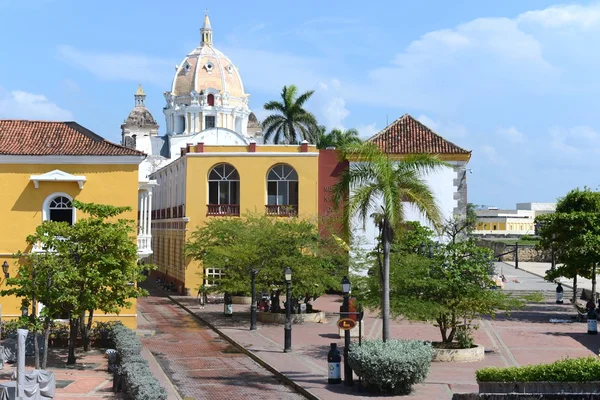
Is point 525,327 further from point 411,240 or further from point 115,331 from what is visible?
point 115,331

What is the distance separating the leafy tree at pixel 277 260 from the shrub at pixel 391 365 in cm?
1236

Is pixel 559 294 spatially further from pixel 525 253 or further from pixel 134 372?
pixel 525 253

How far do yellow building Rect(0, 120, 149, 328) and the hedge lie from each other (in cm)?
598

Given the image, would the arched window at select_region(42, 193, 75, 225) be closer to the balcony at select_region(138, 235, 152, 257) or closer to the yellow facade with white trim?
the yellow facade with white trim

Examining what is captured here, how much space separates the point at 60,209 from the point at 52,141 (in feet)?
7.99

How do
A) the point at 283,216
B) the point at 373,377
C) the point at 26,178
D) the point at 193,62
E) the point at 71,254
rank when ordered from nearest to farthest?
the point at 373,377
the point at 71,254
the point at 26,178
the point at 283,216
the point at 193,62

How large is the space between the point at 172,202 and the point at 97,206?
1025 inches

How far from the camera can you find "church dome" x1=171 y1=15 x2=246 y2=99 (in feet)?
Result: 252

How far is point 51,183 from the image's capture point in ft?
87.5

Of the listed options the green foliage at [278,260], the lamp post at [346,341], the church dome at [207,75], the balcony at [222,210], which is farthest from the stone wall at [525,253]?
the lamp post at [346,341]

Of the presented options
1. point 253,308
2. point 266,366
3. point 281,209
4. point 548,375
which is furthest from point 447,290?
point 281,209

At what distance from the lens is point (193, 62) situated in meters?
78.9

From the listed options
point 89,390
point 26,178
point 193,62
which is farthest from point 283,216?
point 193,62

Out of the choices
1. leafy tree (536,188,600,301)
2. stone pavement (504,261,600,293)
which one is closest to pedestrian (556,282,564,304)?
leafy tree (536,188,600,301)
